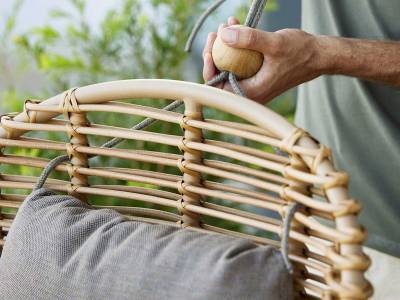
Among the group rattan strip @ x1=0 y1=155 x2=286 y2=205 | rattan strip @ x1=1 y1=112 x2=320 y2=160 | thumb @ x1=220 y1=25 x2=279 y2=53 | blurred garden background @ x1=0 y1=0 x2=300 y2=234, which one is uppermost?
thumb @ x1=220 y1=25 x2=279 y2=53

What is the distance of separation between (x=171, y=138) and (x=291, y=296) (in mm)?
239

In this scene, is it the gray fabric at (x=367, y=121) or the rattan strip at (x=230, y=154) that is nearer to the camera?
the rattan strip at (x=230, y=154)

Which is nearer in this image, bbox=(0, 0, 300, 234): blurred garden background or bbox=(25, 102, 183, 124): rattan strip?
bbox=(25, 102, 183, 124): rattan strip

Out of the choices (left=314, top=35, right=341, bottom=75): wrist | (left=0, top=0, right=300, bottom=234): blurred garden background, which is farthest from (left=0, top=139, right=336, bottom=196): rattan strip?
(left=0, top=0, right=300, bottom=234): blurred garden background

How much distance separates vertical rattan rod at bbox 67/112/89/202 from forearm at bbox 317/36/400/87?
33 centimetres

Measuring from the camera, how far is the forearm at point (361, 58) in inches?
36.5

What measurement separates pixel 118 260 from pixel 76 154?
208 mm

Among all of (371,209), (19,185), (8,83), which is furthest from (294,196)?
(8,83)

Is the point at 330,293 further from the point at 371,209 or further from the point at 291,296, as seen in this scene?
the point at 371,209

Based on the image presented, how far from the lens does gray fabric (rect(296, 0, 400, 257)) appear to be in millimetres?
1210

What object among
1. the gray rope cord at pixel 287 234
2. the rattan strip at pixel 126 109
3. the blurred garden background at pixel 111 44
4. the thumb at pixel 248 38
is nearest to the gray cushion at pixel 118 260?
the gray rope cord at pixel 287 234

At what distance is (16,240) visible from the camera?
2.85 feet

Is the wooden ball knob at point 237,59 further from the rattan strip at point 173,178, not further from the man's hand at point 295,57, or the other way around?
the rattan strip at point 173,178

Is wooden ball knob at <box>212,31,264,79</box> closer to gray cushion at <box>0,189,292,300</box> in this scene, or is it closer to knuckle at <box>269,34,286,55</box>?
knuckle at <box>269,34,286,55</box>
